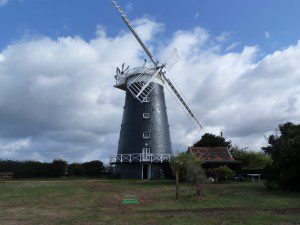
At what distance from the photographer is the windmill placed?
44.8 meters

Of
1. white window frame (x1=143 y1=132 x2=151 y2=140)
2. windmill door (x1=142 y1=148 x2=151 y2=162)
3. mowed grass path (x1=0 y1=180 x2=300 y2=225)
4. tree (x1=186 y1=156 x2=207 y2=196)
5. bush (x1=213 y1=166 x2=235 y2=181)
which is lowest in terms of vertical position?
mowed grass path (x1=0 y1=180 x2=300 y2=225)

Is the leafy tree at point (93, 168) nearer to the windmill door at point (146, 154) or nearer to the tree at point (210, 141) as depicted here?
the windmill door at point (146, 154)

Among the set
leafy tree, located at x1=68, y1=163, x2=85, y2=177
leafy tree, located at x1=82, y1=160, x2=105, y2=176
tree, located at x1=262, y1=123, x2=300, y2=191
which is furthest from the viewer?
leafy tree, located at x1=82, y1=160, x2=105, y2=176

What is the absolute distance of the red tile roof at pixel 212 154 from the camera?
132 feet

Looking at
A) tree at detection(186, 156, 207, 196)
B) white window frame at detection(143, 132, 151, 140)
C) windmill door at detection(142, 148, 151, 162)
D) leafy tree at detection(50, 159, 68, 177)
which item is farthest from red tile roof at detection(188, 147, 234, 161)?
leafy tree at detection(50, 159, 68, 177)

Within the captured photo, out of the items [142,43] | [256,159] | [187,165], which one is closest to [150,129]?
[142,43]

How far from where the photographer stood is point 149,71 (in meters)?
47.3

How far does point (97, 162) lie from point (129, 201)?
1352 inches

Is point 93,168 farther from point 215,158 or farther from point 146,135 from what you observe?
point 215,158

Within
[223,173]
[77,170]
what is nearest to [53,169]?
[77,170]

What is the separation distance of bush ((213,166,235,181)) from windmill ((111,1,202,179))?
922 centimetres

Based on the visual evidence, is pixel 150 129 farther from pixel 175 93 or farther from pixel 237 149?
pixel 237 149

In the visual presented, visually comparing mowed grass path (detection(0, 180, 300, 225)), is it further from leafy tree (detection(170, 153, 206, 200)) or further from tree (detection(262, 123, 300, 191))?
tree (detection(262, 123, 300, 191))

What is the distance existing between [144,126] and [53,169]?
1532 centimetres
